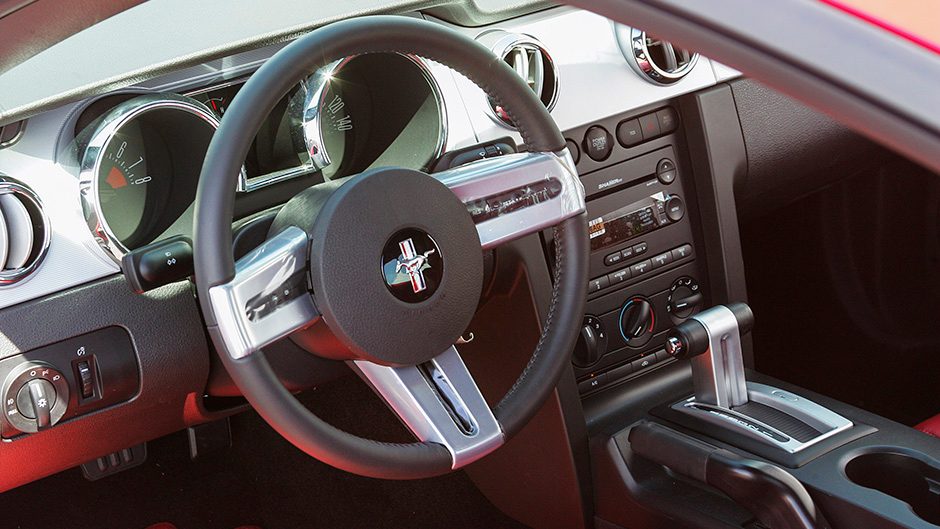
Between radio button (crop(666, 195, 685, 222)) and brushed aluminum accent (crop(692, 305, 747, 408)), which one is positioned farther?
radio button (crop(666, 195, 685, 222))

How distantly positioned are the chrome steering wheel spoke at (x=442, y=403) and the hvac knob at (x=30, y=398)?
390 millimetres

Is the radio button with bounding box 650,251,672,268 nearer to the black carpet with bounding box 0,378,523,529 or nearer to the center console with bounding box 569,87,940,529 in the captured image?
the center console with bounding box 569,87,940,529

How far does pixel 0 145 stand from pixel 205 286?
0.38 m

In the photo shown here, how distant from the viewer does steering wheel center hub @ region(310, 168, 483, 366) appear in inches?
43.1

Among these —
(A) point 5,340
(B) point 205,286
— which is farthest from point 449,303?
(A) point 5,340

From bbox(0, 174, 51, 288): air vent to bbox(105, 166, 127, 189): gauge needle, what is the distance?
0.09m

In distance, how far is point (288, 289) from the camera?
1.09 m

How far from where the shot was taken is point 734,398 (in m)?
1.57

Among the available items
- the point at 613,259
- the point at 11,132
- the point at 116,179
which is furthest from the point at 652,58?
the point at 11,132

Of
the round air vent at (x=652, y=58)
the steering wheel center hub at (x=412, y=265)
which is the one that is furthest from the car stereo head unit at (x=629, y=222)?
the steering wheel center hub at (x=412, y=265)

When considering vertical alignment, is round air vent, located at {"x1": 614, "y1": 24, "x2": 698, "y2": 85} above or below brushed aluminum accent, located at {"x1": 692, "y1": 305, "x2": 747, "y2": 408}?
above

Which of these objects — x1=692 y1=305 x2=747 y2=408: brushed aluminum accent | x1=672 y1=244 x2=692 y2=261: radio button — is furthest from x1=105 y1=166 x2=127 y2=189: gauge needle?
x1=672 y1=244 x2=692 y2=261: radio button

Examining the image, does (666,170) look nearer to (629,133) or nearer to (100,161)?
(629,133)

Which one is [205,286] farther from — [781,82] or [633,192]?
[633,192]
